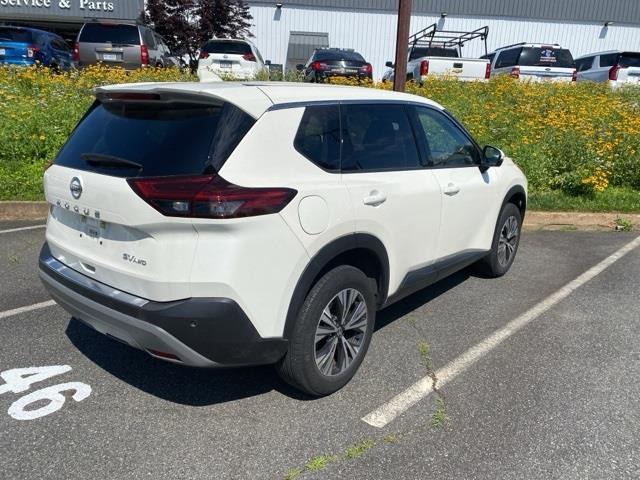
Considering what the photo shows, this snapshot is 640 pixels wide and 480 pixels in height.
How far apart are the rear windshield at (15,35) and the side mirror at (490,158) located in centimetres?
1328

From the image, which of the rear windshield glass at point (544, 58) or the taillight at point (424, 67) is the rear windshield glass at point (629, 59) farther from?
the taillight at point (424, 67)

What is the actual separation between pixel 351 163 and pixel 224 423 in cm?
162

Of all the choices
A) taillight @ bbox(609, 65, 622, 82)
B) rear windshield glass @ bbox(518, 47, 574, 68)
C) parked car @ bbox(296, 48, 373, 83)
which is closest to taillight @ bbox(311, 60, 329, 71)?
parked car @ bbox(296, 48, 373, 83)

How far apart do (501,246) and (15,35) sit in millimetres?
13694

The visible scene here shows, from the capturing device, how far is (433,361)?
11.8ft

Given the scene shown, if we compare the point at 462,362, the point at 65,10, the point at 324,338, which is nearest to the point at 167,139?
the point at 324,338

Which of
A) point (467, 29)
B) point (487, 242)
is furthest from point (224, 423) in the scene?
Answer: point (467, 29)

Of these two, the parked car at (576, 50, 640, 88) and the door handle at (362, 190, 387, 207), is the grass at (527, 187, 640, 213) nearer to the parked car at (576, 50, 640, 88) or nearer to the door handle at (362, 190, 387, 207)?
the door handle at (362, 190, 387, 207)

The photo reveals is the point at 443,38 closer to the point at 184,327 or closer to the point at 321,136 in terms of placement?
the point at 321,136

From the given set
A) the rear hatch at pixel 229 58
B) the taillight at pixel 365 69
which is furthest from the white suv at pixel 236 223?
the taillight at pixel 365 69

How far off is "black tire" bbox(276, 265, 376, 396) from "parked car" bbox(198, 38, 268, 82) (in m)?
10.8

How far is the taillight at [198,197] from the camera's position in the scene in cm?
238

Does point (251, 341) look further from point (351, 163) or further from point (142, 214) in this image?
point (351, 163)

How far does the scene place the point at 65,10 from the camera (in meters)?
27.5
